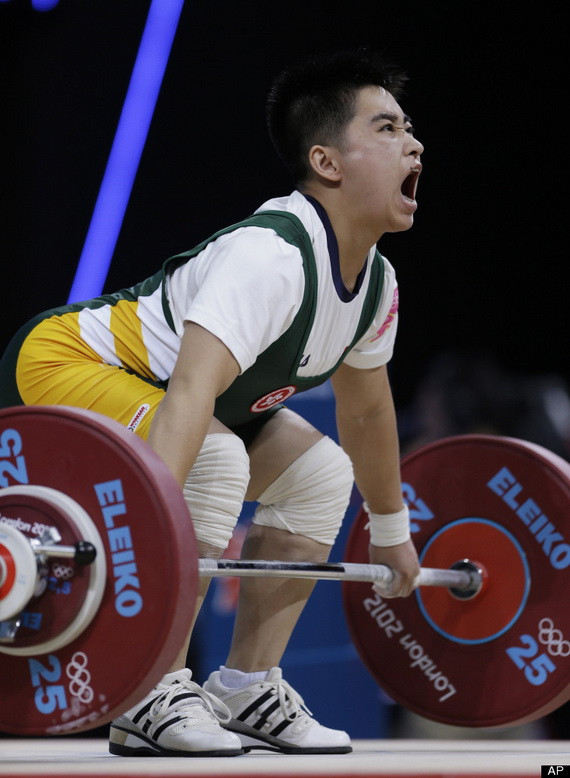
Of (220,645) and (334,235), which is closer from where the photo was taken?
(334,235)

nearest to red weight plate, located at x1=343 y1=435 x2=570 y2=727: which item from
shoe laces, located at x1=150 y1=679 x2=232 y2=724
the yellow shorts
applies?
shoe laces, located at x1=150 y1=679 x2=232 y2=724

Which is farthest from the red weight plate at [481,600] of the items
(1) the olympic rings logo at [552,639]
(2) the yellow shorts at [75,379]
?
(2) the yellow shorts at [75,379]

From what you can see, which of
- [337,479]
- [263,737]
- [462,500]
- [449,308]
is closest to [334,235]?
[337,479]

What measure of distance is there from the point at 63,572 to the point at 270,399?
632 mm

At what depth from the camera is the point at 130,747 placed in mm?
1806

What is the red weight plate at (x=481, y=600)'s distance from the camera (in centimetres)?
222

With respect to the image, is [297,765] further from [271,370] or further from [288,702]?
[271,370]

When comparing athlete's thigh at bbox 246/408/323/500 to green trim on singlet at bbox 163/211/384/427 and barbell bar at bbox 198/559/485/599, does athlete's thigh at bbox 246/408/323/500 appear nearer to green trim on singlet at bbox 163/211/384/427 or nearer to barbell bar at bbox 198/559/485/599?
green trim on singlet at bbox 163/211/384/427

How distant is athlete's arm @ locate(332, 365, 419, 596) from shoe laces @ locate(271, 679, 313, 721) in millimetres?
349

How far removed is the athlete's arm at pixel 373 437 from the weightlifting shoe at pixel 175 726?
59cm

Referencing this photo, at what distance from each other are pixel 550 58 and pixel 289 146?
81.0 inches

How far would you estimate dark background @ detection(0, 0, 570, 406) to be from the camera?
113 inches

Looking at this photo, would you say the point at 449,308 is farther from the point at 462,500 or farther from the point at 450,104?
the point at 462,500

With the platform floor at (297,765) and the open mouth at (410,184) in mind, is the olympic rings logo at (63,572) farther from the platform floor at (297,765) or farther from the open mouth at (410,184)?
the open mouth at (410,184)
